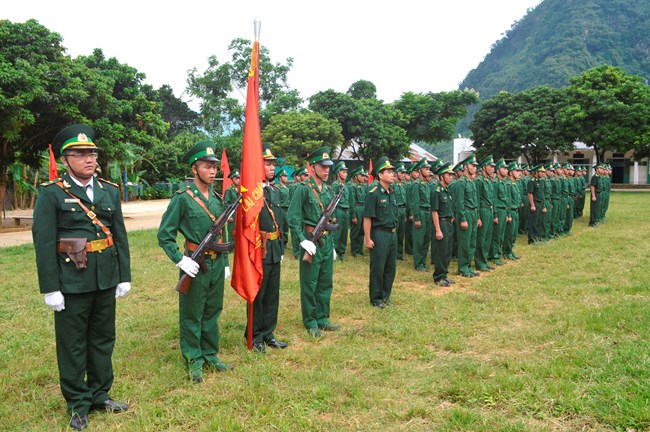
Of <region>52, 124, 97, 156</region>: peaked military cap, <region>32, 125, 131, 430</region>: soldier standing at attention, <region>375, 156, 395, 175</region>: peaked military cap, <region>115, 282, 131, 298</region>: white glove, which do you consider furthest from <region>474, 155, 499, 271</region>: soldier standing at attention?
<region>52, 124, 97, 156</region>: peaked military cap

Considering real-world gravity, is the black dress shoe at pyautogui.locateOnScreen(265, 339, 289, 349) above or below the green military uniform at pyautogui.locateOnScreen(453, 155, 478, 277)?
below

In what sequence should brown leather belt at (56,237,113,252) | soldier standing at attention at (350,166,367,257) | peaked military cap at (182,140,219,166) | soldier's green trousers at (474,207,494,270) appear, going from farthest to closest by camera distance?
soldier standing at attention at (350,166,367,257) → soldier's green trousers at (474,207,494,270) → peaked military cap at (182,140,219,166) → brown leather belt at (56,237,113,252)

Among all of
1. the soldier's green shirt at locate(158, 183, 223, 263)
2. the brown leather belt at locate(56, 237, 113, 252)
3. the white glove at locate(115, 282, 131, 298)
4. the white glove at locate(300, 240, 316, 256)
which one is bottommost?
the white glove at locate(115, 282, 131, 298)

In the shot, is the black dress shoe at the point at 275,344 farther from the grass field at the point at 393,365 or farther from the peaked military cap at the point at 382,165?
the peaked military cap at the point at 382,165

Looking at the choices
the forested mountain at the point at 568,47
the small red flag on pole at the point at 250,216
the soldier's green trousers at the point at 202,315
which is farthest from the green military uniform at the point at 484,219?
the forested mountain at the point at 568,47

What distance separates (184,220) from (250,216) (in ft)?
2.22

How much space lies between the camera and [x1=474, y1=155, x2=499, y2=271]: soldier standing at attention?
Answer: 8969 millimetres

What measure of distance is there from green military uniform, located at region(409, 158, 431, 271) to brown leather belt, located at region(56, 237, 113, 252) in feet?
21.5

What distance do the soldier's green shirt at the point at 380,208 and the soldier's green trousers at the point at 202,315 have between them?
2.45 m

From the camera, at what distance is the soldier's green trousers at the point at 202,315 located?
13.8ft

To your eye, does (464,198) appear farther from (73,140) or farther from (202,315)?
(73,140)

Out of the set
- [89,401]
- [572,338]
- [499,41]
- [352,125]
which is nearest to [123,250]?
[89,401]

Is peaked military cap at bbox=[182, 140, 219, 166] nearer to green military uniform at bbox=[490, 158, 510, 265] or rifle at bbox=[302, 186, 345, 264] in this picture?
rifle at bbox=[302, 186, 345, 264]

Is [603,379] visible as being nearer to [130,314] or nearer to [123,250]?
[123,250]
